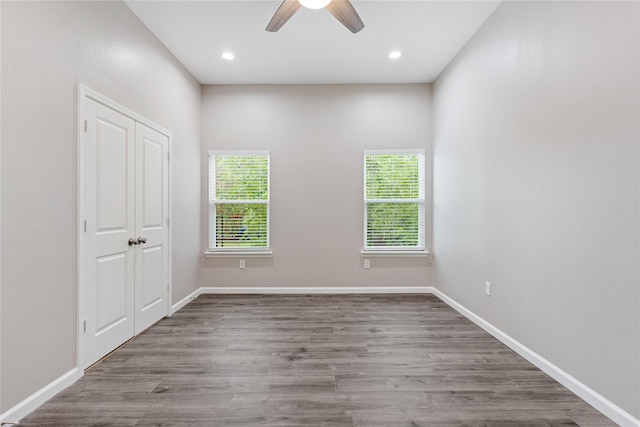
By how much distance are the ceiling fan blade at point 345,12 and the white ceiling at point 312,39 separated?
506 millimetres

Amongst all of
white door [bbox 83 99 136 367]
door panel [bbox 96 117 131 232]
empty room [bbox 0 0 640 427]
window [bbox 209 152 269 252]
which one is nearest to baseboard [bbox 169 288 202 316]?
empty room [bbox 0 0 640 427]

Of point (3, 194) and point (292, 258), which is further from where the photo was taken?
point (292, 258)

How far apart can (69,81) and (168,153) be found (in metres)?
1.38

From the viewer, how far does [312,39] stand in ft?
10.6

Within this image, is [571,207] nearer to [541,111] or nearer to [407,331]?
[541,111]

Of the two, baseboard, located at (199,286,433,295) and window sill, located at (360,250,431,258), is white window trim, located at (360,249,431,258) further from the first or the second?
baseboard, located at (199,286,433,295)

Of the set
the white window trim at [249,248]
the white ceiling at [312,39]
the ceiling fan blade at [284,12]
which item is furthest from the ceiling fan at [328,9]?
the white window trim at [249,248]

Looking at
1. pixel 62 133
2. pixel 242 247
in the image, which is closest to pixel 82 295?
pixel 62 133

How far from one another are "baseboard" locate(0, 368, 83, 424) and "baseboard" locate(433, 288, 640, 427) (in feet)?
11.2

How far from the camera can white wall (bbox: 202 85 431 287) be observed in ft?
14.4

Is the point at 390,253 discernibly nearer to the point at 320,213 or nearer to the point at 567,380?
the point at 320,213

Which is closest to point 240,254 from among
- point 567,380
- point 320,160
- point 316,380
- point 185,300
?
point 185,300

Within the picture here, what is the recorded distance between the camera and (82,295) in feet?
7.11

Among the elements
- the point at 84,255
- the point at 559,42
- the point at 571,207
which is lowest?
the point at 84,255
